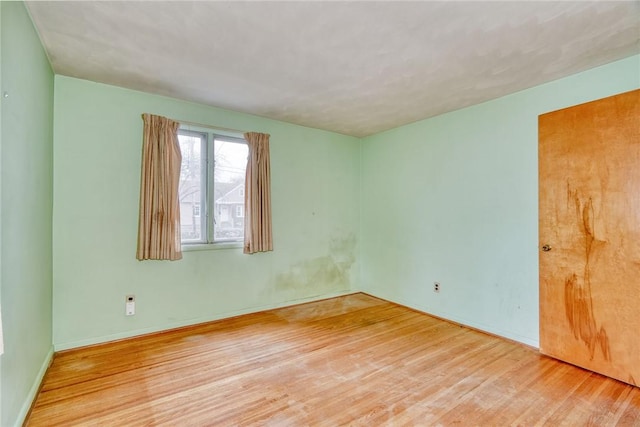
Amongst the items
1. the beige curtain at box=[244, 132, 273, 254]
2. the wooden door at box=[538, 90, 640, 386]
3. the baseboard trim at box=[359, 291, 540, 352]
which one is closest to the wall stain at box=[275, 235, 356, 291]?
the beige curtain at box=[244, 132, 273, 254]

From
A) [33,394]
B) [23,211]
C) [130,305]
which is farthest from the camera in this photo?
[130,305]

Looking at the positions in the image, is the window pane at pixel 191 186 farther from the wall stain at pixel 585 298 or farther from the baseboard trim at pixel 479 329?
the wall stain at pixel 585 298

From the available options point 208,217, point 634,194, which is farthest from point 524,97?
point 208,217

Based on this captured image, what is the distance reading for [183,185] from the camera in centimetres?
313

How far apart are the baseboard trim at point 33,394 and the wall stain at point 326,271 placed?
2.15 m

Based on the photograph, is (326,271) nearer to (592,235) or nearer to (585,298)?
(585,298)

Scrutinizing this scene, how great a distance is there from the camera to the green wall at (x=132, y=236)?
8.41 ft

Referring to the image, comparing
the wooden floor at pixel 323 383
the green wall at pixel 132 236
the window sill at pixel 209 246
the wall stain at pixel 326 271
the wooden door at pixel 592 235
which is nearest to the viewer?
the wooden floor at pixel 323 383

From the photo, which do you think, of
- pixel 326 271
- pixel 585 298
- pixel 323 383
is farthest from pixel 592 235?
pixel 326 271

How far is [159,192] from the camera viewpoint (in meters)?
2.85

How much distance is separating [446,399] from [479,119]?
2.63 m

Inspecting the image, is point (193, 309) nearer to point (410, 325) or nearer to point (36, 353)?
point (36, 353)

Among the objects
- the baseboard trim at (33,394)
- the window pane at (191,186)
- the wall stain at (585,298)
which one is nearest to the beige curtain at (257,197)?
the window pane at (191,186)

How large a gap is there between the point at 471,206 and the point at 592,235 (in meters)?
1.04
